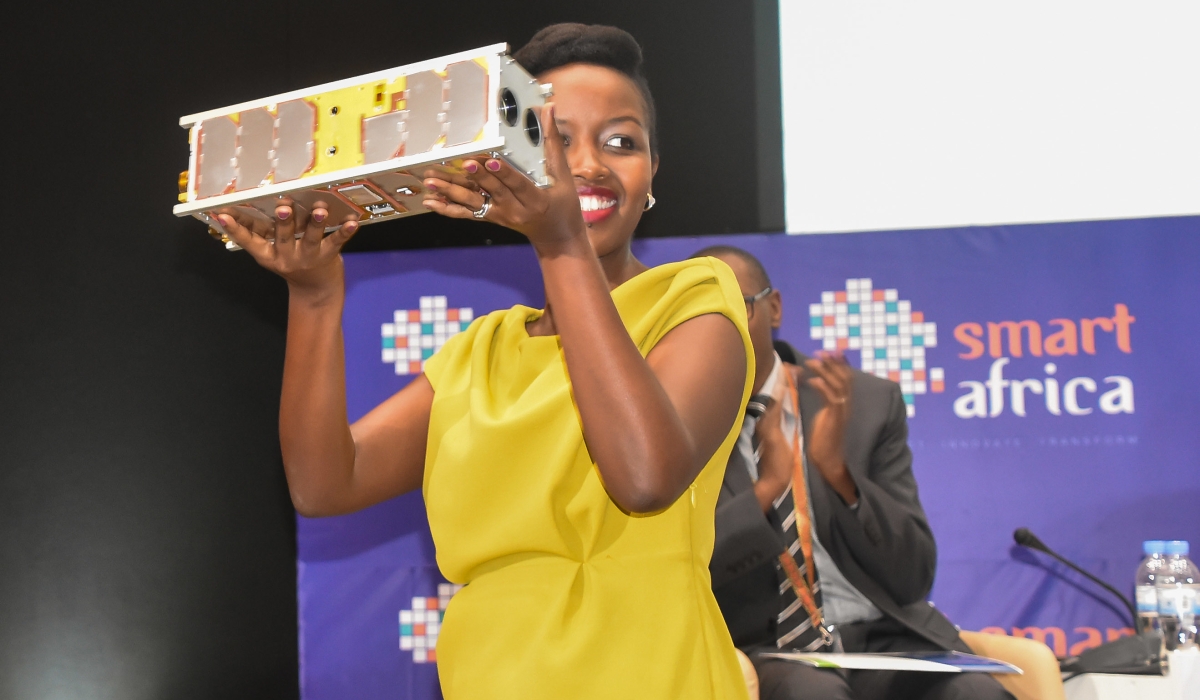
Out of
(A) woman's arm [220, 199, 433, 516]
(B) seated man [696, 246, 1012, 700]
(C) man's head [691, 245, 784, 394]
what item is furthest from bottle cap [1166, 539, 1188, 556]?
(A) woman's arm [220, 199, 433, 516]

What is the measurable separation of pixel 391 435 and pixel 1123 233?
262cm

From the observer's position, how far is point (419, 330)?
3.41 metres

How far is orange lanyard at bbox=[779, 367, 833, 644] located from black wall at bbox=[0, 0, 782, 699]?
1143 mm

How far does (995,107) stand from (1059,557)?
5.40ft

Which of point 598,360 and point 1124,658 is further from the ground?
point 598,360

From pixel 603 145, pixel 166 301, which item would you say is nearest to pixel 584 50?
pixel 603 145

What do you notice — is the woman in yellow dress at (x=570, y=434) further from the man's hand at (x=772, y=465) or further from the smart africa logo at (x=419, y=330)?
the smart africa logo at (x=419, y=330)

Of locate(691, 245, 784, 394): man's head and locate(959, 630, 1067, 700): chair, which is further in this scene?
locate(691, 245, 784, 394): man's head

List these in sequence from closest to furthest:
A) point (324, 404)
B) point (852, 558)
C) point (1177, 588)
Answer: point (324, 404)
point (852, 558)
point (1177, 588)

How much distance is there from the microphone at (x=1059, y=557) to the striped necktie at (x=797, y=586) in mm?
708

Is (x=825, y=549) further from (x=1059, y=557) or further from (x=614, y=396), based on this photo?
(x=614, y=396)

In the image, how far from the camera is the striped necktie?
274 centimetres

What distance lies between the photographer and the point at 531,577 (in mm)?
1163

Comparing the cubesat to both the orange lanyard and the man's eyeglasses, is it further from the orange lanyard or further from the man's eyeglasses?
the man's eyeglasses
